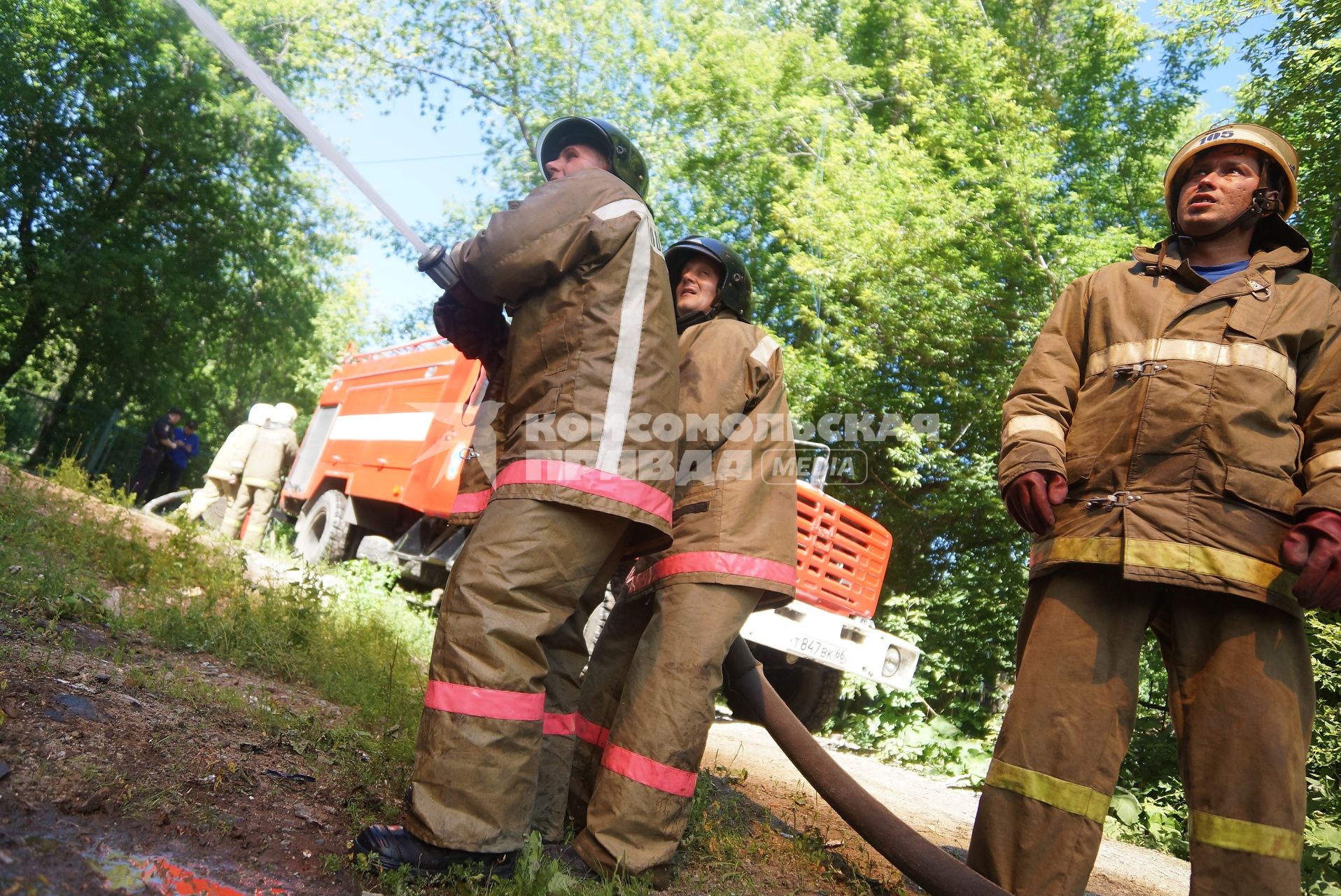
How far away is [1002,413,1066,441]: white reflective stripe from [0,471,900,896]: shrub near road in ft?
4.92

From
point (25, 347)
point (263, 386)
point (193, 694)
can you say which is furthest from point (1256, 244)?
point (263, 386)

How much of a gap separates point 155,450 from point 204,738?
12.7 m

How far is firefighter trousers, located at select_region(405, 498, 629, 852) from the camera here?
7.14 ft

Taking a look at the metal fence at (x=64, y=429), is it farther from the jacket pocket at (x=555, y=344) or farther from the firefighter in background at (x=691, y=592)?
the jacket pocket at (x=555, y=344)

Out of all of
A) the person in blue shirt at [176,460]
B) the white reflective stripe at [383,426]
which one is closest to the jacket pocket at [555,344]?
the white reflective stripe at [383,426]

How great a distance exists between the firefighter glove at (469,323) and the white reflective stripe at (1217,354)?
175 cm

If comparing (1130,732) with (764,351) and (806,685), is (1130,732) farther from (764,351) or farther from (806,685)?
(806,685)

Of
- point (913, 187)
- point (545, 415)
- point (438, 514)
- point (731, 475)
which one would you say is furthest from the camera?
point (913, 187)

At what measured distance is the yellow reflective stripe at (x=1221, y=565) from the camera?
2.14m

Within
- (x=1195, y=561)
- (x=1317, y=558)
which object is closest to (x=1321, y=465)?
(x=1317, y=558)

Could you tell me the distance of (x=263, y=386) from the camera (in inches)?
1261

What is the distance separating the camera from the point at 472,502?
2711 millimetres

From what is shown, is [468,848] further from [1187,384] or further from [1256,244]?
[1256,244]

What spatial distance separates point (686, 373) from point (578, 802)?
4.69ft
